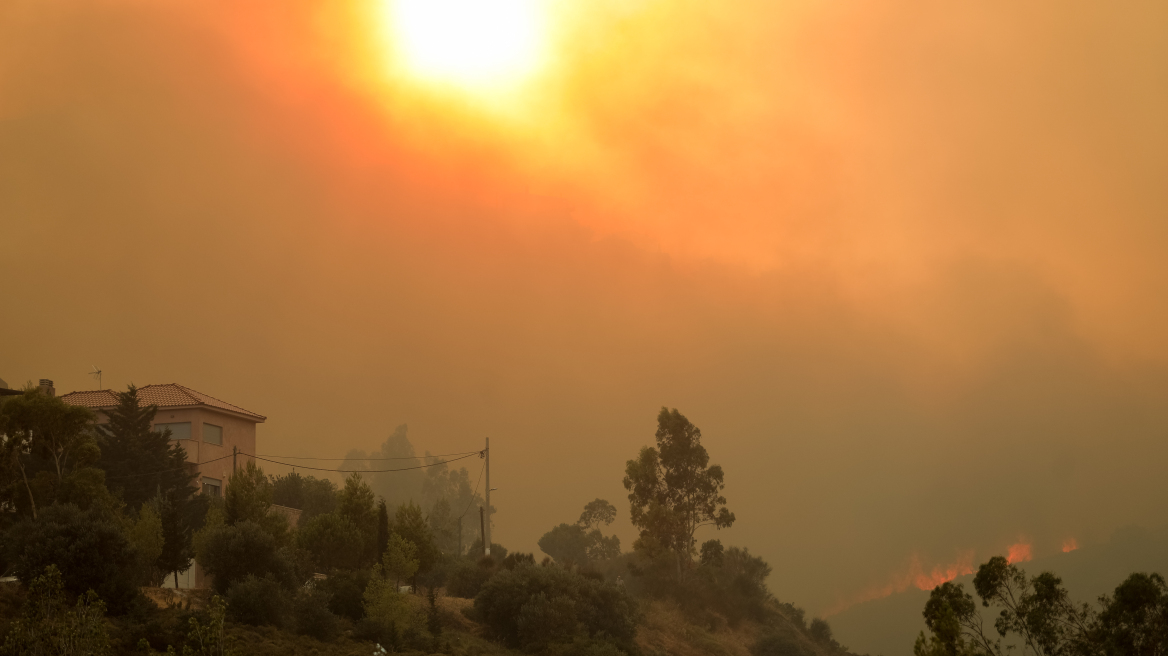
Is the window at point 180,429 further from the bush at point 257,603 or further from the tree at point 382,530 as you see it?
the bush at point 257,603

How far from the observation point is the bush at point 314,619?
3538 centimetres

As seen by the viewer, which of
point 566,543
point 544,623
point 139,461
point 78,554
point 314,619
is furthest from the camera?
point 566,543

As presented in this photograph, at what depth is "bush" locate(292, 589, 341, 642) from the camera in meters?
35.4

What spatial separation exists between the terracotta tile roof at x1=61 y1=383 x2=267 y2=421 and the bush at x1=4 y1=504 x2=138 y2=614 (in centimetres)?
3482

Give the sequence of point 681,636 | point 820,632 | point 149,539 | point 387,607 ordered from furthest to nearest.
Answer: point 820,632
point 681,636
point 387,607
point 149,539

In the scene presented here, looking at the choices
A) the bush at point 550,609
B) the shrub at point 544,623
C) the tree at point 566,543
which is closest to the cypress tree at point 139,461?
the bush at point 550,609

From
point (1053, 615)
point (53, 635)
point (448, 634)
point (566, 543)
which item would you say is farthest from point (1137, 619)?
point (566, 543)

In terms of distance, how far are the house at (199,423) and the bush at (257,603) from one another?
29.8 metres

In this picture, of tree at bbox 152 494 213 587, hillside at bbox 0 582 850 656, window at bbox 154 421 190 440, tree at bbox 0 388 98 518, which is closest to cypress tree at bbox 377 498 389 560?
hillside at bbox 0 582 850 656

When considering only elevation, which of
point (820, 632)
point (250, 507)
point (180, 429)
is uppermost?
point (180, 429)

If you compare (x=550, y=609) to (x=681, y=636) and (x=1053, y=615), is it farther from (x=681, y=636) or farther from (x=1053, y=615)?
(x=1053, y=615)

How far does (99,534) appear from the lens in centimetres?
3188

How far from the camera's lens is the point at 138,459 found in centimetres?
5425

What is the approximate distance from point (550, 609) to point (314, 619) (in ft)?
49.7
